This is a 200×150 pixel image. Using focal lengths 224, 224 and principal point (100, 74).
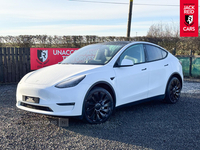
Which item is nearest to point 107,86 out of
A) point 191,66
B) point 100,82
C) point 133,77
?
point 100,82

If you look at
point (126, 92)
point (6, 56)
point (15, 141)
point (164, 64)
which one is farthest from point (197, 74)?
point (15, 141)

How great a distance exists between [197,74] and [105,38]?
5.43 meters

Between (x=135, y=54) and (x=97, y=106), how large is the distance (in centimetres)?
171

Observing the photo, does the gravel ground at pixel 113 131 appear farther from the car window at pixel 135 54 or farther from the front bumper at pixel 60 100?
the car window at pixel 135 54

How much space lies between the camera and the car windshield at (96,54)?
4844 mm

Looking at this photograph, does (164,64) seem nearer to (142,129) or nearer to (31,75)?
(142,129)

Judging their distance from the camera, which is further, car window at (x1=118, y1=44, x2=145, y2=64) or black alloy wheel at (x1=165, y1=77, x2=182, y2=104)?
black alloy wheel at (x1=165, y1=77, x2=182, y2=104)

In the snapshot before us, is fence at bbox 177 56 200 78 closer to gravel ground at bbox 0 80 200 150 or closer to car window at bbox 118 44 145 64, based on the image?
gravel ground at bbox 0 80 200 150

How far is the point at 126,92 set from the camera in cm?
473

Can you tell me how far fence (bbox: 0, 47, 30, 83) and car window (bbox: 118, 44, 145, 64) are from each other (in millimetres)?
6257

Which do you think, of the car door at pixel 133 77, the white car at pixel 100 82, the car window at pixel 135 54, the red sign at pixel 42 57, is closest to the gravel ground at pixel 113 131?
the white car at pixel 100 82

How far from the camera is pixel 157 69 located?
5512 millimetres

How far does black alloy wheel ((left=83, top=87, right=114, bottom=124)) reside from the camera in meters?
4.12

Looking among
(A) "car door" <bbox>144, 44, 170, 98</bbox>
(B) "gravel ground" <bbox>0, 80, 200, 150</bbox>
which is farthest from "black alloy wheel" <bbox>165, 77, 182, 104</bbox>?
(B) "gravel ground" <bbox>0, 80, 200, 150</bbox>
